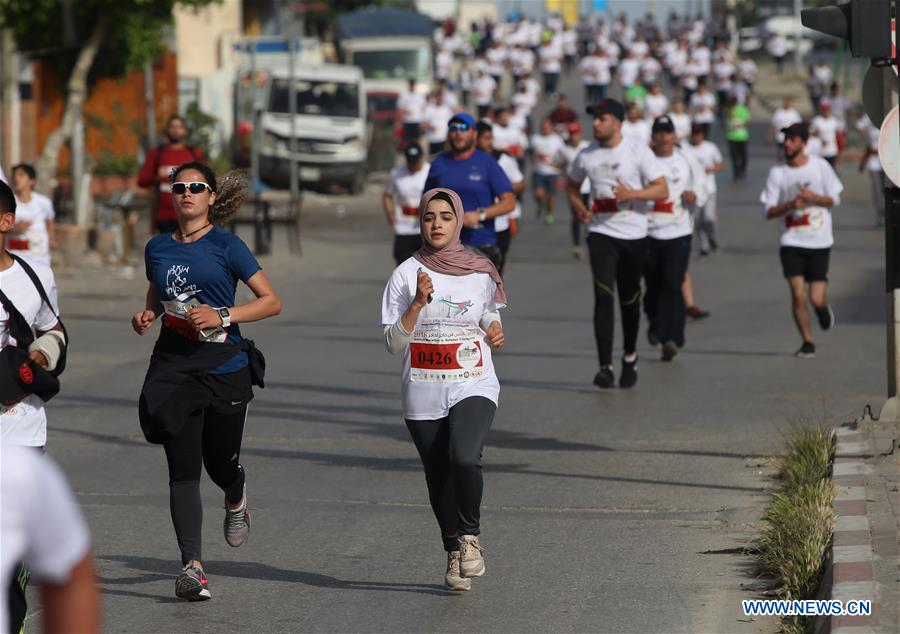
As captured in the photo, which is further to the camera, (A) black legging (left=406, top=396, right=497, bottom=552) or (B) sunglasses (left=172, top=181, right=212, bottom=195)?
(B) sunglasses (left=172, top=181, right=212, bottom=195)

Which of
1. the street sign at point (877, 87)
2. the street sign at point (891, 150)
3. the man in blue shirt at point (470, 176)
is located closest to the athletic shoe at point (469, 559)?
the street sign at point (891, 150)

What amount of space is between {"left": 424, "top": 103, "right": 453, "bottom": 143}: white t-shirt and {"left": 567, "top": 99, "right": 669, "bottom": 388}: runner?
22995 mm

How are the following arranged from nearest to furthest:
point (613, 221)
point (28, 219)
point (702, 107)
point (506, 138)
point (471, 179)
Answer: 1. point (471, 179)
2. point (613, 221)
3. point (28, 219)
4. point (506, 138)
5. point (702, 107)

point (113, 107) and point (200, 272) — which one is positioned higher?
point (200, 272)

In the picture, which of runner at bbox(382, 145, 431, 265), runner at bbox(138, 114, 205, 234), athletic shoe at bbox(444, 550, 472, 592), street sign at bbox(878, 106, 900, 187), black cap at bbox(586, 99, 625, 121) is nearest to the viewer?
athletic shoe at bbox(444, 550, 472, 592)

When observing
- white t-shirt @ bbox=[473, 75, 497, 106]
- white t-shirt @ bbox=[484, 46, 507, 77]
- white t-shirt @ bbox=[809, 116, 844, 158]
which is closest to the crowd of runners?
white t-shirt @ bbox=[809, 116, 844, 158]

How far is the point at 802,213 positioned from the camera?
46.4 ft

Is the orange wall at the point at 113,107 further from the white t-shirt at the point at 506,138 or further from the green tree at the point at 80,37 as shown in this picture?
the white t-shirt at the point at 506,138

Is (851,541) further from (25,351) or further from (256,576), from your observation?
(25,351)

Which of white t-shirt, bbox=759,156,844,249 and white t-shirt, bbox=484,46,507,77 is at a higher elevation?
white t-shirt, bbox=759,156,844,249

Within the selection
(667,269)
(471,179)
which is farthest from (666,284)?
(471,179)

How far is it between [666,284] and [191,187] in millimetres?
7615

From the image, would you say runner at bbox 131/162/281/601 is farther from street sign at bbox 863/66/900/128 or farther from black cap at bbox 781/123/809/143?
black cap at bbox 781/123/809/143

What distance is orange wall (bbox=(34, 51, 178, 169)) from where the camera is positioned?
30594 mm
